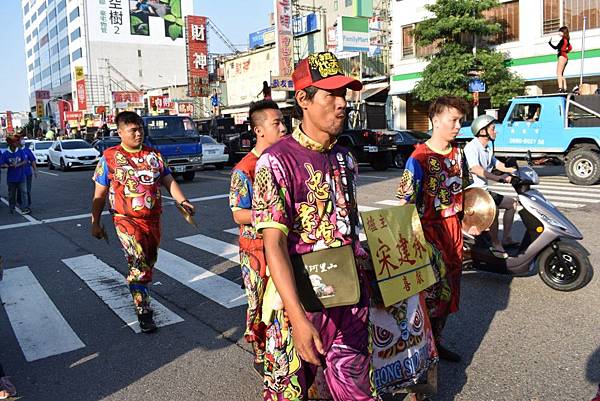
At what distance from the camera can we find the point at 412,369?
9.35ft

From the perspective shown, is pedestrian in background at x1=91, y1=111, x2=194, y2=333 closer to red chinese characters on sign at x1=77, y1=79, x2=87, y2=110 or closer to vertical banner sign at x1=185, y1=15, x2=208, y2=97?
vertical banner sign at x1=185, y1=15, x2=208, y2=97

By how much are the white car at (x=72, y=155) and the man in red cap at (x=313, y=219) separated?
83.0ft

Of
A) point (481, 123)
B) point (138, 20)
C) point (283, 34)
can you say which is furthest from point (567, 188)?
point (138, 20)

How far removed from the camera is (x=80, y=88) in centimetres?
8838

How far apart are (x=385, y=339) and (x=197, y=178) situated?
16.7m

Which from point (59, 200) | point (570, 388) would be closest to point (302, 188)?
point (570, 388)

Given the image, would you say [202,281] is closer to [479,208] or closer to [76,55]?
[479,208]

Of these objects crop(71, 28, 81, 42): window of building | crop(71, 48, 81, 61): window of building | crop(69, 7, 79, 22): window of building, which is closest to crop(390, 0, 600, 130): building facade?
crop(71, 28, 81, 42): window of building

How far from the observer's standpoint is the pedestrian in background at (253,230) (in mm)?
3521

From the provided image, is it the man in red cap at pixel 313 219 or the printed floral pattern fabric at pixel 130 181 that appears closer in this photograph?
the man in red cap at pixel 313 219

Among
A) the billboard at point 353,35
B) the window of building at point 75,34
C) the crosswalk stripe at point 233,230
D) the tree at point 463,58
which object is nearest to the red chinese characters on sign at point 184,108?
the billboard at point 353,35

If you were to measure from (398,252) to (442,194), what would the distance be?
116 cm

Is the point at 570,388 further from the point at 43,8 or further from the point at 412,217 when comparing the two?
the point at 43,8

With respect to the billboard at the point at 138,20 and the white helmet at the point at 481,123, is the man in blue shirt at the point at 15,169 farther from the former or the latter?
the billboard at the point at 138,20
